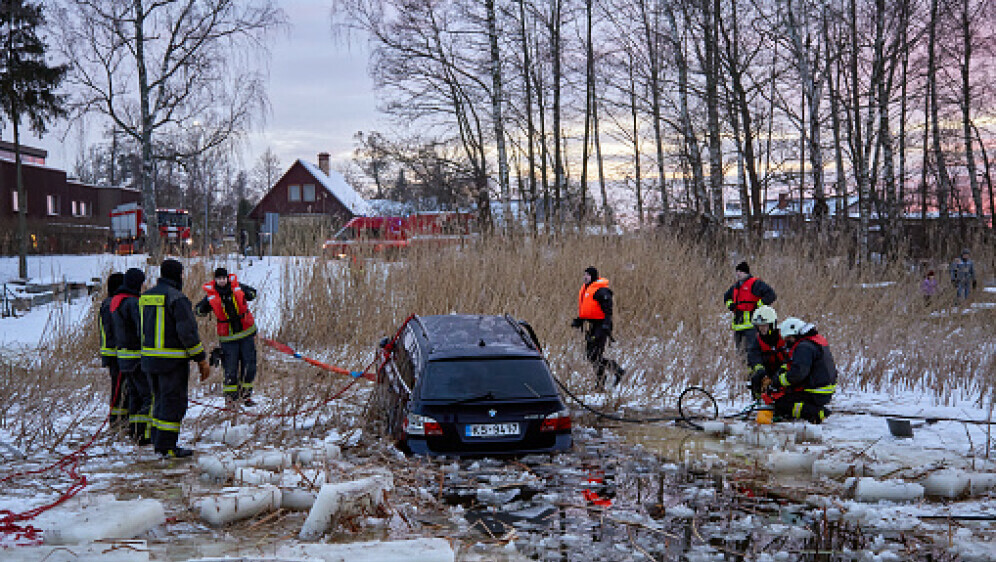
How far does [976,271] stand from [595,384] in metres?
14.7

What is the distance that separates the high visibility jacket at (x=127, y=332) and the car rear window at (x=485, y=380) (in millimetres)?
3225

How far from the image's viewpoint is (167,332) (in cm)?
753

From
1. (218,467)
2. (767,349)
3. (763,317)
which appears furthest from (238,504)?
(767,349)

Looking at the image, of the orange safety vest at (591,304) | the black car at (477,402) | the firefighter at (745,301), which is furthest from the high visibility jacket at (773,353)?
the black car at (477,402)

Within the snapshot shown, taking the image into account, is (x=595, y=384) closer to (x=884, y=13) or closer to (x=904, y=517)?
(x=904, y=517)

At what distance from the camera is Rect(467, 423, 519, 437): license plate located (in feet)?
23.4

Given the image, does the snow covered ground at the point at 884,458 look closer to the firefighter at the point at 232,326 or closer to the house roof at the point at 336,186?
the firefighter at the point at 232,326

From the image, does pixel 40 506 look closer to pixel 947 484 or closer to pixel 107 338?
pixel 107 338

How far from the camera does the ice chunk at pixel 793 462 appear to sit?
278 inches

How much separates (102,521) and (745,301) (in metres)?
9.02

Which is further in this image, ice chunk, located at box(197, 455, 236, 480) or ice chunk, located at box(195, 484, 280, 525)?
ice chunk, located at box(197, 455, 236, 480)

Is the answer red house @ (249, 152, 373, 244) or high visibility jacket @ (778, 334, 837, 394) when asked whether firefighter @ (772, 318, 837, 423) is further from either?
red house @ (249, 152, 373, 244)

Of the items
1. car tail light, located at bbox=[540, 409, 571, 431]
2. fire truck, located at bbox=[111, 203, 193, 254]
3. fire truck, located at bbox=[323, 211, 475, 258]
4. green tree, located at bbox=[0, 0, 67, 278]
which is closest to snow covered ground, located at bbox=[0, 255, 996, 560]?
car tail light, located at bbox=[540, 409, 571, 431]

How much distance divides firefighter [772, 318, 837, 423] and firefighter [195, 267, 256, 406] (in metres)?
6.62
